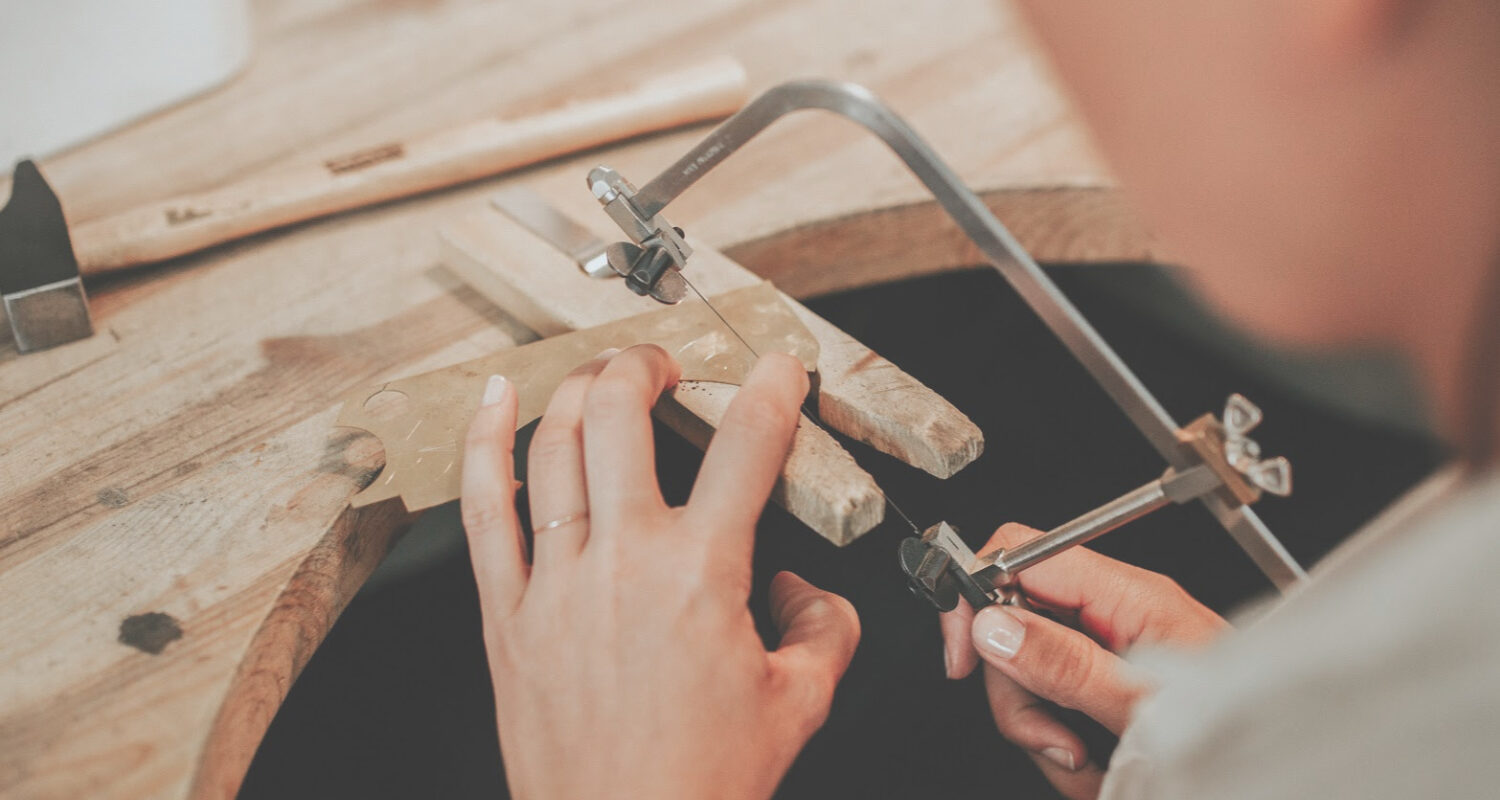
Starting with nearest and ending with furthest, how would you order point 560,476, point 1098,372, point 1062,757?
1. point 1098,372
2. point 560,476
3. point 1062,757

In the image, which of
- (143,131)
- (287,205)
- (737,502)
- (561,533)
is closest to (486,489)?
(561,533)

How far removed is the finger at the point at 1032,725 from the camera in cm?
73

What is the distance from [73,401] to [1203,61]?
31.8 inches

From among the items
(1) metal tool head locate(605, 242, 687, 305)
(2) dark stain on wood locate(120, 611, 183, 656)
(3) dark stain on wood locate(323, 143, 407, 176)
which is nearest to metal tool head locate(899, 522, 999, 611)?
(1) metal tool head locate(605, 242, 687, 305)

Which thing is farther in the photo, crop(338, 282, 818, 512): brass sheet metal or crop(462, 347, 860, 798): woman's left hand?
crop(338, 282, 818, 512): brass sheet metal

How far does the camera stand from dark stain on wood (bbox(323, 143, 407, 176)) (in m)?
0.91

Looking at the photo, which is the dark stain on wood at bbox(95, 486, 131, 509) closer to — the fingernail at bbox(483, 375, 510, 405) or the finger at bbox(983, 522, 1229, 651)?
the fingernail at bbox(483, 375, 510, 405)

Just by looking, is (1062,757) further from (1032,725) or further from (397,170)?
(397,170)

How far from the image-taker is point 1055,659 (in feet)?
2.19

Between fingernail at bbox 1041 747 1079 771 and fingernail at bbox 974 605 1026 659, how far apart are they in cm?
12

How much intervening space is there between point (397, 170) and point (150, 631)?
0.48m

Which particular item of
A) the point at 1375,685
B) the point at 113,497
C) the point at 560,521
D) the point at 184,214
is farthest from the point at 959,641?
the point at 184,214

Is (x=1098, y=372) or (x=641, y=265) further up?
(x=641, y=265)

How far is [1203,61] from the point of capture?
1.93ft
